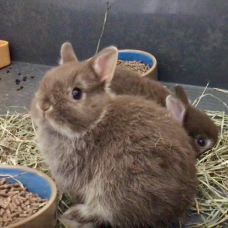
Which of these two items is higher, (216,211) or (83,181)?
(83,181)

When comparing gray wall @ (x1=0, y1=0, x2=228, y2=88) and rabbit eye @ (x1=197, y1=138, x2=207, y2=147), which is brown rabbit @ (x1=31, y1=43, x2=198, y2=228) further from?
gray wall @ (x1=0, y1=0, x2=228, y2=88)

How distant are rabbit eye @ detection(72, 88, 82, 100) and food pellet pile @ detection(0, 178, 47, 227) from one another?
17.4 inches

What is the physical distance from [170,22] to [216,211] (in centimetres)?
171

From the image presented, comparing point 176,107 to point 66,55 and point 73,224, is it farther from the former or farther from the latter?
point 73,224

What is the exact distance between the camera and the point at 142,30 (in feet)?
11.4

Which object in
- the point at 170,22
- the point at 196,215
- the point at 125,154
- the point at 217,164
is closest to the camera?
the point at 125,154

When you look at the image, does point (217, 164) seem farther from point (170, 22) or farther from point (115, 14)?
point (115, 14)

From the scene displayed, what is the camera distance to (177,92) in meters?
2.44

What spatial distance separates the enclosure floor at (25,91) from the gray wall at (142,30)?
0.35 ft

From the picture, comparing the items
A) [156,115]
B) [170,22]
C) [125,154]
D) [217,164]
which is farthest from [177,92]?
[170,22]

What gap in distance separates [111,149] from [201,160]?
0.76 metres

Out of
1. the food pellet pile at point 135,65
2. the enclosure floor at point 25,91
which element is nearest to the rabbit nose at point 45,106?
the enclosure floor at point 25,91

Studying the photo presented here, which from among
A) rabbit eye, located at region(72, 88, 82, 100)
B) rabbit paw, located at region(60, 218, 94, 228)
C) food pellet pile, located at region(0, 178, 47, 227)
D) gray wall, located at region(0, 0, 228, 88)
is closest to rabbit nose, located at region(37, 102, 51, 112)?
rabbit eye, located at region(72, 88, 82, 100)

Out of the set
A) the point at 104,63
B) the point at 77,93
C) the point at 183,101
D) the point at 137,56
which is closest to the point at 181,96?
the point at 183,101
